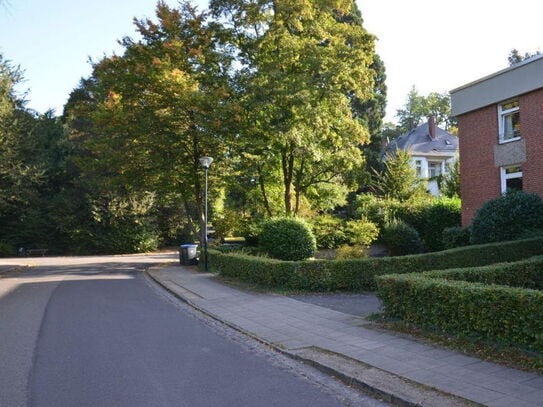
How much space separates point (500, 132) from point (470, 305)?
14.7 meters

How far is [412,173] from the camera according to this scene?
3550cm

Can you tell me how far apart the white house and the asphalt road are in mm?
43189

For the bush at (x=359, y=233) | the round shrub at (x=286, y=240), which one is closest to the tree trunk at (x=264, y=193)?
the bush at (x=359, y=233)

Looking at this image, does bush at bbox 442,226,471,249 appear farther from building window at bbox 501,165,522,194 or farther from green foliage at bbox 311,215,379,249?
green foliage at bbox 311,215,379,249

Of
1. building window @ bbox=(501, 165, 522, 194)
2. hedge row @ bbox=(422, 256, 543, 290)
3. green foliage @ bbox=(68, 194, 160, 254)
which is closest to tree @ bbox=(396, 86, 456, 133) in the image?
green foliage @ bbox=(68, 194, 160, 254)

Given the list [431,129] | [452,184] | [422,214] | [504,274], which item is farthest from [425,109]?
[504,274]

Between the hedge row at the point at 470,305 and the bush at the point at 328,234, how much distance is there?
46.3 ft

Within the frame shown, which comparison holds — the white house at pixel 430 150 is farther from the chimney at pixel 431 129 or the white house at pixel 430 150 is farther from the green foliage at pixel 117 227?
the green foliage at pixel 117 227

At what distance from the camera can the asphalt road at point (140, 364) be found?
5680 millimetres

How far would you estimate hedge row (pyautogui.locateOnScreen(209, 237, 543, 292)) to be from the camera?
1353 cm

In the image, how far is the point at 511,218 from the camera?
17.0 metres

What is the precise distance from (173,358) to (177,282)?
32.7 ft

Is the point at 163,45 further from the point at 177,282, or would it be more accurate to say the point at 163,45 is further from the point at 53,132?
the point at 53,132

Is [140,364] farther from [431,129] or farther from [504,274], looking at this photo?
[431,129]
